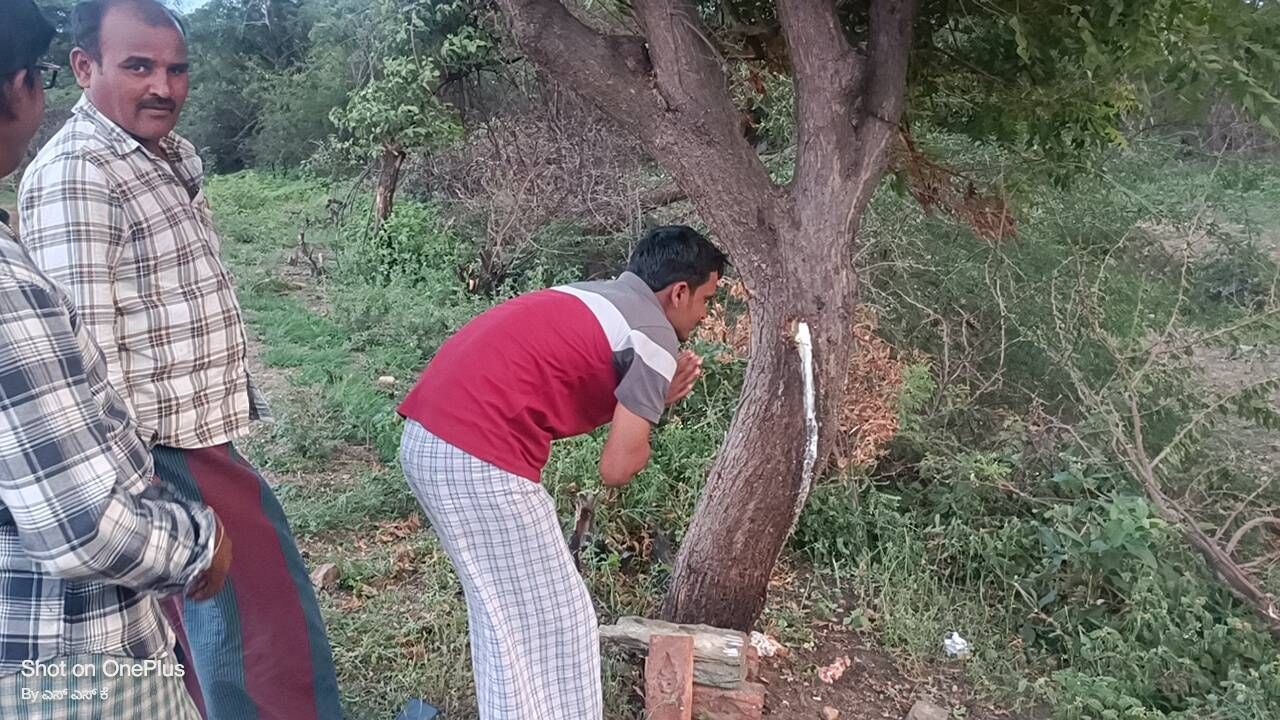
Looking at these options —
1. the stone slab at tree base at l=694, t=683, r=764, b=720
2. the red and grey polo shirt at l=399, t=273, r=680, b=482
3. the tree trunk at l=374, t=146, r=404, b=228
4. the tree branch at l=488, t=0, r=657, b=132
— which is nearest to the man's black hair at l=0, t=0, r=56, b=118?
the red and grey polo shirt at l=399, t=273, r=680, b=482

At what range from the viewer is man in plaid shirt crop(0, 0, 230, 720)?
1.19 meters

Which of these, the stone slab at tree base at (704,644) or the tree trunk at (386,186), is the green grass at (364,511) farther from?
the tree trunk at (386,186)

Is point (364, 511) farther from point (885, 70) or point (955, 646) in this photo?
point (885, 70)

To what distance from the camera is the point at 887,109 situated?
10.3 feet

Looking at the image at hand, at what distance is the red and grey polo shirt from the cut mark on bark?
88 centimetres

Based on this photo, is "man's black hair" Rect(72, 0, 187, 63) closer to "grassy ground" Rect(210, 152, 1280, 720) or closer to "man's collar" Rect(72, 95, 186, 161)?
"man's collar" Rect(72, 95, 186, 161)

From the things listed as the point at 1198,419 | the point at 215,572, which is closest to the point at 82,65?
the point at 215,572

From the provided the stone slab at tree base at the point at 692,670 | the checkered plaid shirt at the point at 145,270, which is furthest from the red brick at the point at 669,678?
the checkered plaid shirt at the point at 145,270

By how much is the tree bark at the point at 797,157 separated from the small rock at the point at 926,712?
0.84 m

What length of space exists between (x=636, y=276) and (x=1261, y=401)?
11.9 feet

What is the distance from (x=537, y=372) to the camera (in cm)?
236

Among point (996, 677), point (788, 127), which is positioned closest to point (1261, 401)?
point (996, 677)

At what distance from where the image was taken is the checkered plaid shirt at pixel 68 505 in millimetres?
1186

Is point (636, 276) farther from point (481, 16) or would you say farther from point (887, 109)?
point (481, 16)
